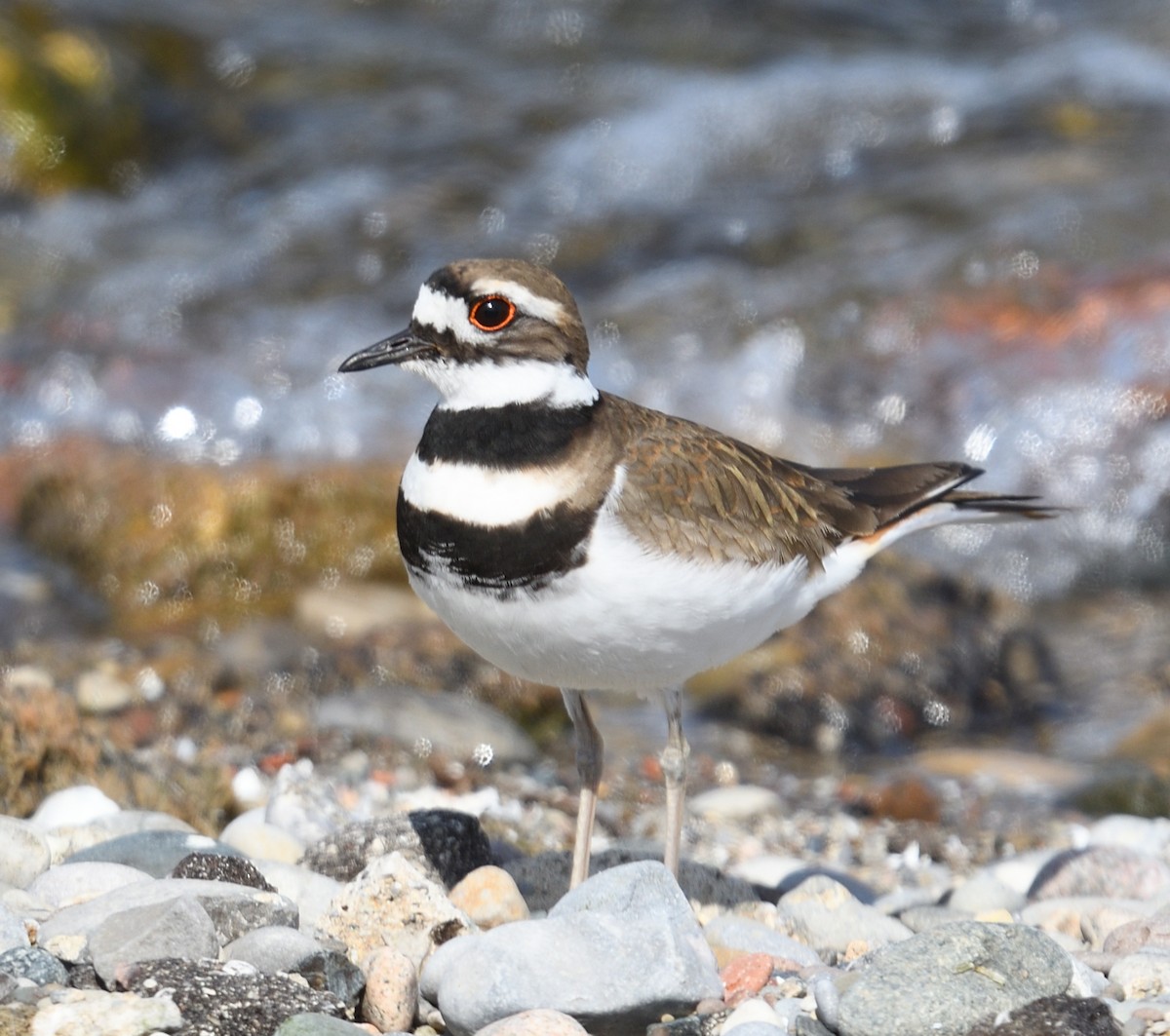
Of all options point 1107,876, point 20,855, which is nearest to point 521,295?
point 20,855

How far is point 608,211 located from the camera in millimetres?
13477

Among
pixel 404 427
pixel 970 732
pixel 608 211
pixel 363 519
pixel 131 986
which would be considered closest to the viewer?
pixel 131 986

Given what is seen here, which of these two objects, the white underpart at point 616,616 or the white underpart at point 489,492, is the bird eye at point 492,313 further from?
the white underpart at point 616,616

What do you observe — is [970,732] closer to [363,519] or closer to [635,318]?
[363,519]

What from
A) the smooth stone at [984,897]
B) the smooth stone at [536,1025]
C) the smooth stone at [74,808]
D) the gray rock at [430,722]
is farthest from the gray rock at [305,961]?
the gray rock at [430,722]

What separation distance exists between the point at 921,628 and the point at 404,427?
3947mm

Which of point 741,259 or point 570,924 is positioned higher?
point 741,259

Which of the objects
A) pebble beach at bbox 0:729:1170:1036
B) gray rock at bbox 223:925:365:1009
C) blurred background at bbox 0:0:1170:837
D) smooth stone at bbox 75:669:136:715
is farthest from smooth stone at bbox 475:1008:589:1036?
smooth stone at bbox 75:669:136:715

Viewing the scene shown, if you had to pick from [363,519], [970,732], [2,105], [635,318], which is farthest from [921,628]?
[2,105]

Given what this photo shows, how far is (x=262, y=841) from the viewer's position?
5023mm

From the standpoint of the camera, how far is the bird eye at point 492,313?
4.16 metres

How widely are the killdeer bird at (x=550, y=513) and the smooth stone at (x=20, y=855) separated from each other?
1.32 metres

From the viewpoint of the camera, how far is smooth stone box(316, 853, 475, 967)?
13.1ft

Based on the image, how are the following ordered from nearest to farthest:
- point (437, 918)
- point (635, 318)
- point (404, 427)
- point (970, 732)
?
1. point (437, 918)
2. point (970, 732)
3. point (404, 427)
4. point (635, 318)
